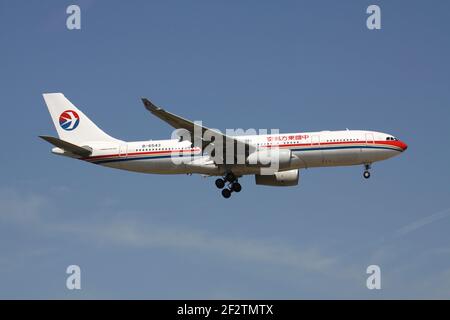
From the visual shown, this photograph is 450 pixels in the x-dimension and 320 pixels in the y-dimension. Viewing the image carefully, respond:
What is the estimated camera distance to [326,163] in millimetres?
56625

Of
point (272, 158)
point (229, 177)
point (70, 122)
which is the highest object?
point (70, 122)

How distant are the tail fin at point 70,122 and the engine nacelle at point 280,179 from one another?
38.1 feet

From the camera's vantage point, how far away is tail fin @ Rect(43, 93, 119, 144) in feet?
204

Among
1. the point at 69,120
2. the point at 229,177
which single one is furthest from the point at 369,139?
the point at 69,120

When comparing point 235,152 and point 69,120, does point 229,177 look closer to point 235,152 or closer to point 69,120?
point 235,152

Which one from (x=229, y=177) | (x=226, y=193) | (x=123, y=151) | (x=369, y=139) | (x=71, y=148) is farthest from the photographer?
(x=123, y=151)

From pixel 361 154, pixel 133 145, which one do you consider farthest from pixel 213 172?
pixel 361 154

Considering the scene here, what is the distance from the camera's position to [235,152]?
5641 cm

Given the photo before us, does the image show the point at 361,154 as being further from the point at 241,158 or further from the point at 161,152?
the point at 161,152

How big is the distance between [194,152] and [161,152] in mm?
2453

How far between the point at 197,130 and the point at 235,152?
3428 mm

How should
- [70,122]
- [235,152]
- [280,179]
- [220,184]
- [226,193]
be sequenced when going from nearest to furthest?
[235,152]
[220,184]
[226,193]
[280,179]
[70,122]

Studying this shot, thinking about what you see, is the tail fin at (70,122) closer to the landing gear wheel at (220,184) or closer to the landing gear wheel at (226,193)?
the landing gear wheel at (220,184)

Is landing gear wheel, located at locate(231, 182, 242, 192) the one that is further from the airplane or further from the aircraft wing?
→ the aircraft wing
